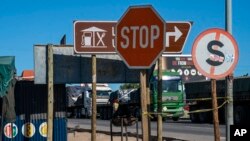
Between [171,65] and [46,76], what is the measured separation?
2975 centimetres

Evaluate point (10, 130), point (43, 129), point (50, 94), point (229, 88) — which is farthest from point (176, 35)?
point (10, 130)

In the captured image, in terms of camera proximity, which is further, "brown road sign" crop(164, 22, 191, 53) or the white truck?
the white truck

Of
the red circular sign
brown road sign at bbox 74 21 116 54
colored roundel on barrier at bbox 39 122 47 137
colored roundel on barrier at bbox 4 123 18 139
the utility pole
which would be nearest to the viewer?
the red circular sign

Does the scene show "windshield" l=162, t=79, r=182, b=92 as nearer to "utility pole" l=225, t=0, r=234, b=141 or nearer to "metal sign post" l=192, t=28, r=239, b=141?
"utility pole" l=225, t=0, r=234, b=141

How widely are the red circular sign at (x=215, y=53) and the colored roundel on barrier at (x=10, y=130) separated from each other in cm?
773

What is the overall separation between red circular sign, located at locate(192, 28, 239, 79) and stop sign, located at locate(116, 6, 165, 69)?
2.84 feet

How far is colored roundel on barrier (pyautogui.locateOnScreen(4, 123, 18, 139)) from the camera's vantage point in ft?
48.8

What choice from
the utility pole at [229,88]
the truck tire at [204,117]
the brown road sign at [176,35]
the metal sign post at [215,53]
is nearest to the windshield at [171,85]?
the truck tire at [204,117]

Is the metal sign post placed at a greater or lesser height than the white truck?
greater

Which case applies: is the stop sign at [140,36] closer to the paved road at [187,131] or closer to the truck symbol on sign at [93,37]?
the truck symbol on sign at [93,37]

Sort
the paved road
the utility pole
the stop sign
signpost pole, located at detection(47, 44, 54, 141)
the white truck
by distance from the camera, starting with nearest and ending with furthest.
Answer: the stop sign < the utility pole < signpost pole, located at detection(47, 44, 54, 141) < the paved road < the white truck

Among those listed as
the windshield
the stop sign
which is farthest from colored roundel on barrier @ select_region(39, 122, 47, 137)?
the windshield

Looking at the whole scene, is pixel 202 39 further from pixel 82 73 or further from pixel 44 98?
pixel 44 98

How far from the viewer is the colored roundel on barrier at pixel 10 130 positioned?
14.9 meters
